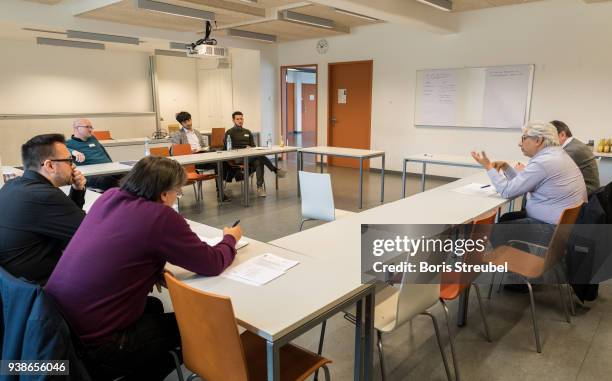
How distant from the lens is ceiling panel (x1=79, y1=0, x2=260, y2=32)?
18.8 ft

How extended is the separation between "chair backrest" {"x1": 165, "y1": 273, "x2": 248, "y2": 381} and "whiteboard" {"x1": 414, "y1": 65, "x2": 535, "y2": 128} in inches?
241

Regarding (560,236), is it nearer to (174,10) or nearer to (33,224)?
(33,224)

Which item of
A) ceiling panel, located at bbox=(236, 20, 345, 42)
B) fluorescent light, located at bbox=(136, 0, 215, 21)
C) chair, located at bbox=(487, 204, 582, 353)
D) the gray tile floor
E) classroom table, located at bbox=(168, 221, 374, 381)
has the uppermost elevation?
ceiling panel, located at bbox=(236, 20, 345, 42)

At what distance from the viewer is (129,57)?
913 cm

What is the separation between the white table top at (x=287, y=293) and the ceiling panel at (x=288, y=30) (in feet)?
19.4

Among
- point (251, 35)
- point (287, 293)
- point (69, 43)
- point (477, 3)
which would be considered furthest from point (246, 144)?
point (287, 293)

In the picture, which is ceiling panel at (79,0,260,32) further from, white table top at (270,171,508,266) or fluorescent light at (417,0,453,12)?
white table top at (270,171,508,266)

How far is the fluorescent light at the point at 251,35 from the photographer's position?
7.57 metres

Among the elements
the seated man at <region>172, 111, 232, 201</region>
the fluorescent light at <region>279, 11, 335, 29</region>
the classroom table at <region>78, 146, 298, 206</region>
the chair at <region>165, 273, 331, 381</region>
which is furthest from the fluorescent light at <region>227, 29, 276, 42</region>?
the chair at <region>165, 273, 331, 381</region>

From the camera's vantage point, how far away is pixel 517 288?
9.97ft

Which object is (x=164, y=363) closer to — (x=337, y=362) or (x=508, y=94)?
(x=337, y=362)

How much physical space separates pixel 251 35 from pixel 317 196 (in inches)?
211

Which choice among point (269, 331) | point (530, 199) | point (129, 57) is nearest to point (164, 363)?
point (269, 331)

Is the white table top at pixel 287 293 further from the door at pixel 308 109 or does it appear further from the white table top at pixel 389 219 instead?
the door at pixel 308 109
